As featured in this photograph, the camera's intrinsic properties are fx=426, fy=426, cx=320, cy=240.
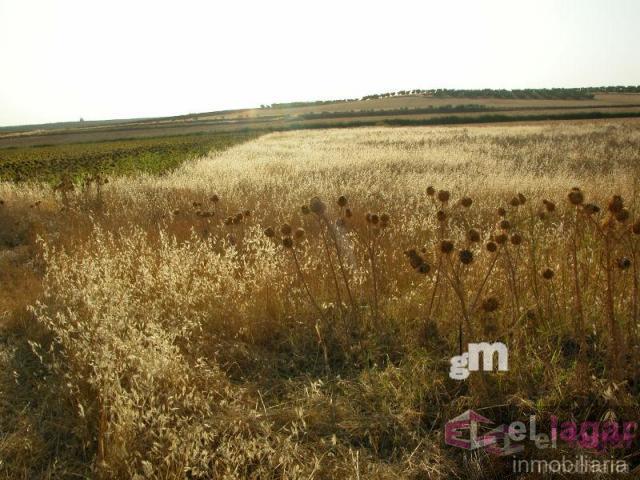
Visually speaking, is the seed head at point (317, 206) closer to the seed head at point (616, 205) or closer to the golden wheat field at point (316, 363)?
the golden wheat field at point (316, 363)

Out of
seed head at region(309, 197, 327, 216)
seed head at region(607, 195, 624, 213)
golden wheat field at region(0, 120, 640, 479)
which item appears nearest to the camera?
golden wheat field at region(0, 120, 640, 479)

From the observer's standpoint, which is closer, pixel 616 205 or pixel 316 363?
pixel 616 205

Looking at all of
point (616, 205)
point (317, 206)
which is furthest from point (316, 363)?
point (616, 205)

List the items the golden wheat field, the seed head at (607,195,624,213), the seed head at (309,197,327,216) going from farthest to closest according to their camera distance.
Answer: the seed head at (309,197,327,216), the seed head at (607,195,624,213), the golden wheat field

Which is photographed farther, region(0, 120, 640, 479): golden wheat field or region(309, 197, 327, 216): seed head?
region(309, 197, 327, 216): seed head

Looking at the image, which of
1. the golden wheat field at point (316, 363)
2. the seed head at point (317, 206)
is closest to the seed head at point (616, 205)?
the golden wheat field at point (316, 363)

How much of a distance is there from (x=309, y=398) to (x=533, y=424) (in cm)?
111

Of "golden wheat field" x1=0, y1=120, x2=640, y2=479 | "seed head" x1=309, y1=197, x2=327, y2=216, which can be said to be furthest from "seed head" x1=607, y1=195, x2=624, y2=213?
"seed head" x1=309, y1=197, x2=327, y2=216

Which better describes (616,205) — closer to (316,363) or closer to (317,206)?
(317,206)

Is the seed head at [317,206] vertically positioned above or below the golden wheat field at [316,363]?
above

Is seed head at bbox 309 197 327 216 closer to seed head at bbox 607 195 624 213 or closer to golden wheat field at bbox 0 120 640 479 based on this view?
golden wheat field at bbox 0 120 640 479

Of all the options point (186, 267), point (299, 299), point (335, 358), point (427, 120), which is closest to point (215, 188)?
point (186, 267)

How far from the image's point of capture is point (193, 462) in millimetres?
1898

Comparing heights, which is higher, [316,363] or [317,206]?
[317,206]
